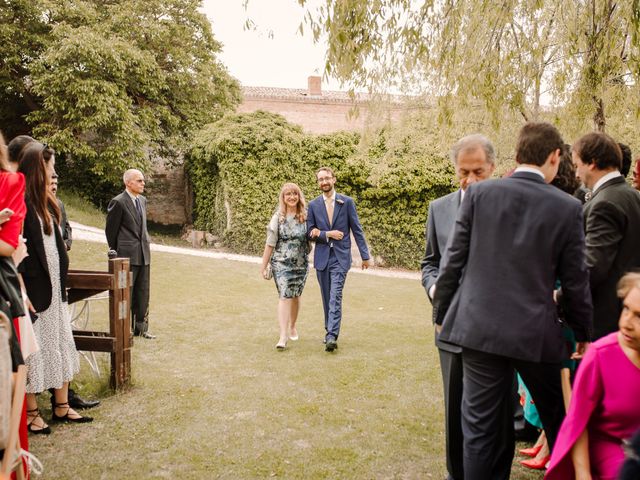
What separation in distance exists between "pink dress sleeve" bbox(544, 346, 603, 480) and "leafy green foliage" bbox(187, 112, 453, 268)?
1738 cm

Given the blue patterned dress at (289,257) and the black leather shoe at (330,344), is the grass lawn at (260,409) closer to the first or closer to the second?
the black leather shoe at (330,344)

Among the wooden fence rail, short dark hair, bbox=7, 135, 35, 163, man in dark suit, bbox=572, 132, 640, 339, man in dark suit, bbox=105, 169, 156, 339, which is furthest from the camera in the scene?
man in dark suit, bbox=105, 169, 156, 339

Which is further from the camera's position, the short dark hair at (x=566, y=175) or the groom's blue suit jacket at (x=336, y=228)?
the groom's blue suit jacket at (x=336, y=228)

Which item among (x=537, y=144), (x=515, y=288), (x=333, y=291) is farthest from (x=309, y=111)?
(x=515, y=288)

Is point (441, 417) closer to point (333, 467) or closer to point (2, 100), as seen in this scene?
point (333, 467)

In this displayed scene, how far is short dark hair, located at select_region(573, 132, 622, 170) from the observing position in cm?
365

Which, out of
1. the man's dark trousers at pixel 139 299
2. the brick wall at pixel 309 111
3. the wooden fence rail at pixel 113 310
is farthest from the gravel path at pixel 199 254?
the brick wall at pixel 309 111

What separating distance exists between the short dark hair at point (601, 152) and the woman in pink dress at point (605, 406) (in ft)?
4.44

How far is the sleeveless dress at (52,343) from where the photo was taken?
4552mm

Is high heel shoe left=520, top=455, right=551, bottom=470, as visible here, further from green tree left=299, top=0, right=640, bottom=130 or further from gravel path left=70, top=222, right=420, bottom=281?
gravel path left=70, top=222, right=420, bottom=281

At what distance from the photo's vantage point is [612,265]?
3.54m

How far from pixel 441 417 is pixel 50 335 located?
3.53 metres

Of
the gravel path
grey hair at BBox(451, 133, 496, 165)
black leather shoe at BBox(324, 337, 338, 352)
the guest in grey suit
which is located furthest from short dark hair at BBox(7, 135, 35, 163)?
the gravel path

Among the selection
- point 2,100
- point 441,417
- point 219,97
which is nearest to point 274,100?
point 219,97
